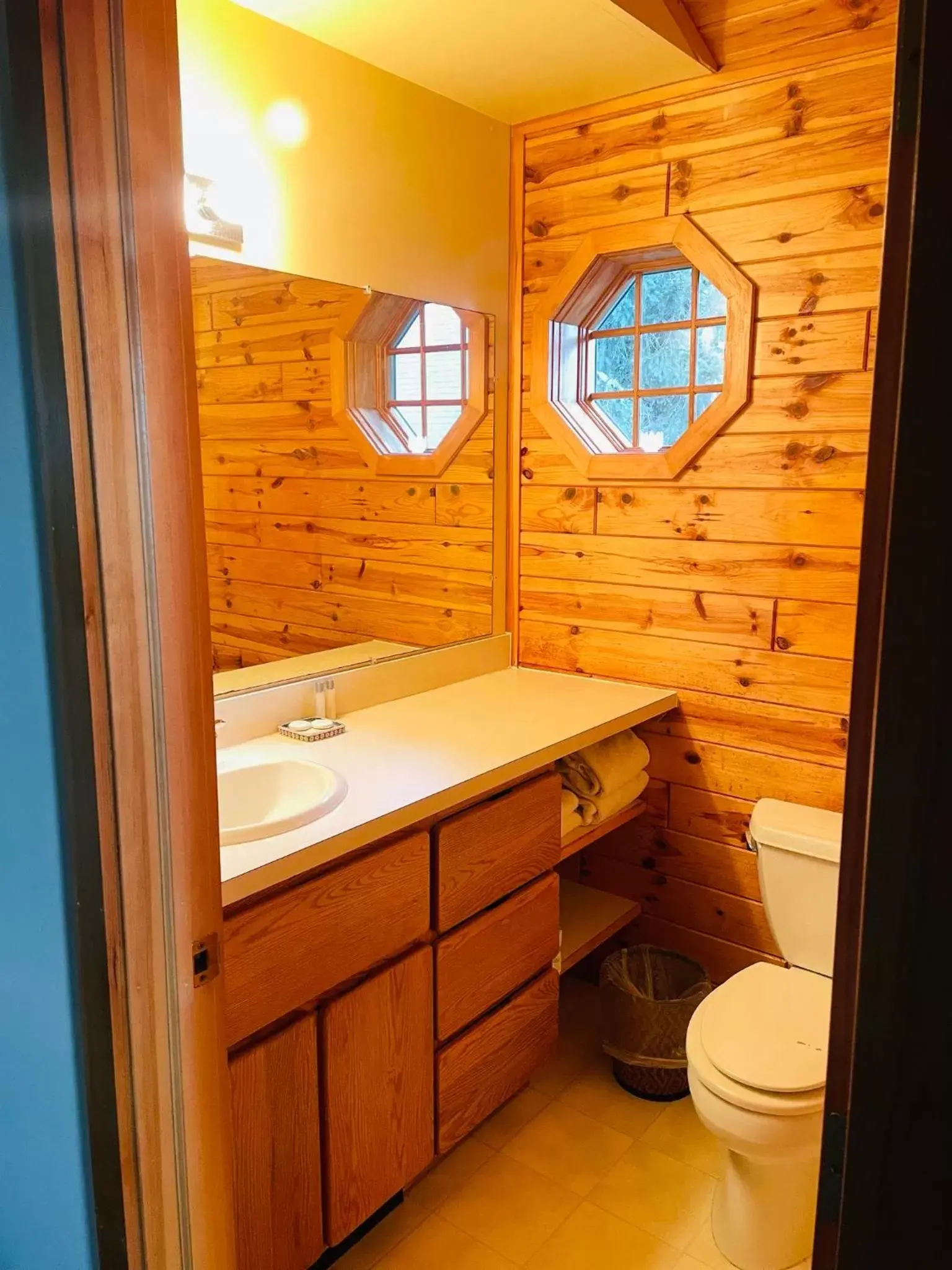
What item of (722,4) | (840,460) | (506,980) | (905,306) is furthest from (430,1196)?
(722,4)

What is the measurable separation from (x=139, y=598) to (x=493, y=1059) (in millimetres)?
1461

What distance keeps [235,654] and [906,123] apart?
5.92ft

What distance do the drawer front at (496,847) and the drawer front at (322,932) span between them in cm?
6

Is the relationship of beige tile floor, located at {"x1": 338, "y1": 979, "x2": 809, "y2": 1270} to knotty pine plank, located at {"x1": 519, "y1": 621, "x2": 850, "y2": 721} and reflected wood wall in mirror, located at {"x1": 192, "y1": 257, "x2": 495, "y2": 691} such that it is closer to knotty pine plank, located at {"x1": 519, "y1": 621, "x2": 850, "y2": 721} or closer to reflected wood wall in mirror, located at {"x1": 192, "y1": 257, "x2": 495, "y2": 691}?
knotty pine plank, located at {"x1": 519, "y1": 621, "x2": 850, "y2": 721}

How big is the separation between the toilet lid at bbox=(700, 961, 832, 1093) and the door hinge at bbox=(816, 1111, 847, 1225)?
1155 millimetres

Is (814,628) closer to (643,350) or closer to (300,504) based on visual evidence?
(643,350)

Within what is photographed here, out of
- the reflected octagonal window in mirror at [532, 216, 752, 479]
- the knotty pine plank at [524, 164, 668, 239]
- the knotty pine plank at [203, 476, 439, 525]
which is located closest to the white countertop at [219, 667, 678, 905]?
the knotty pine plank at [203, 476, 439, 525]

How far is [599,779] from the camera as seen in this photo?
2.28 m

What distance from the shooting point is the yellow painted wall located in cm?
185

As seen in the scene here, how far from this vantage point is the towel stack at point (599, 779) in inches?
88.4

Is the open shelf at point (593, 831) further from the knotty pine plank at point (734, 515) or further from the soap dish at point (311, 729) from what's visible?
the knotty pine plank at point (734, 515)

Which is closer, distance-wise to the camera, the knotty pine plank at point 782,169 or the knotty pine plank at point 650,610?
the knotty pine plank at point 782,169

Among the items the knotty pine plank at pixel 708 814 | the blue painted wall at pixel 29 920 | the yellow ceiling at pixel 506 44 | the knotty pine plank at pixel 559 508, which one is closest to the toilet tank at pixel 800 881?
the knotty pine plank at pixel 708 814

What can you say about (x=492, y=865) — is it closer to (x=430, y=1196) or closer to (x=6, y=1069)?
(x=430, y=1196)
